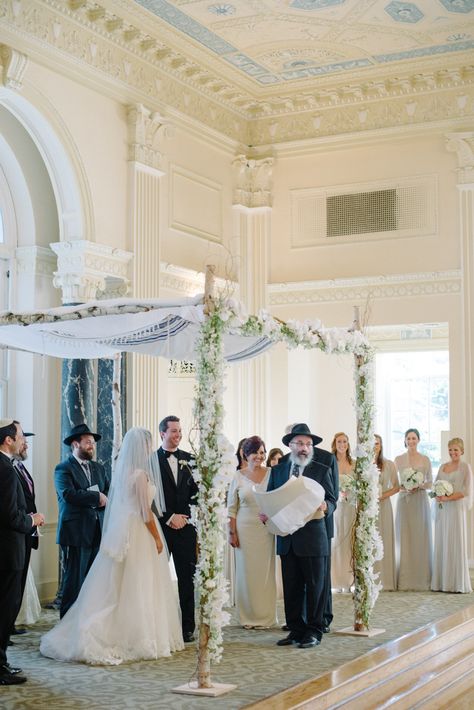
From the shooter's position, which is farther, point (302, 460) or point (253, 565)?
point (253, 565)

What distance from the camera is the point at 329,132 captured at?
1353 centimetres

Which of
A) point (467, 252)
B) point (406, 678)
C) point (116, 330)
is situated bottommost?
point (406, 678)

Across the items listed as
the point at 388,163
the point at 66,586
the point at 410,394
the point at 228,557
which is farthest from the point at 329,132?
the point at 66,586

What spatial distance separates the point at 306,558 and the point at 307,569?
87 mm

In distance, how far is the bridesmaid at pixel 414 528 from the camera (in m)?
11.0

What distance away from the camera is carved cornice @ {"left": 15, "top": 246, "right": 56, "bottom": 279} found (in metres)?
10.6

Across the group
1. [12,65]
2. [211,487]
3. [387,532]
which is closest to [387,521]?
[387,532]

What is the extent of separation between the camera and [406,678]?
7.39 m

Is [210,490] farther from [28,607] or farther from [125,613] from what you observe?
[28,607]

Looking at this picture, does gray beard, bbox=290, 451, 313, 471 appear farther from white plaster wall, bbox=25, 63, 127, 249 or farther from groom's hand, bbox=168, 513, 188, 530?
white plaster wall, bbox=25, 63, 127, 249

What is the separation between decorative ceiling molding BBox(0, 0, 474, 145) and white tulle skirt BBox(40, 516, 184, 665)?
5198 mm

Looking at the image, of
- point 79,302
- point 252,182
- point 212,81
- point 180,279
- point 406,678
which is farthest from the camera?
point 252,182

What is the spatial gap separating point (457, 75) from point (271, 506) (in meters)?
6.91

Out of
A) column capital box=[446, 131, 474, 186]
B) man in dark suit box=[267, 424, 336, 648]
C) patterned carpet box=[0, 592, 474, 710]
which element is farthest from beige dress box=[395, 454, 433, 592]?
column capital box=[446, 131, 474, 186]
